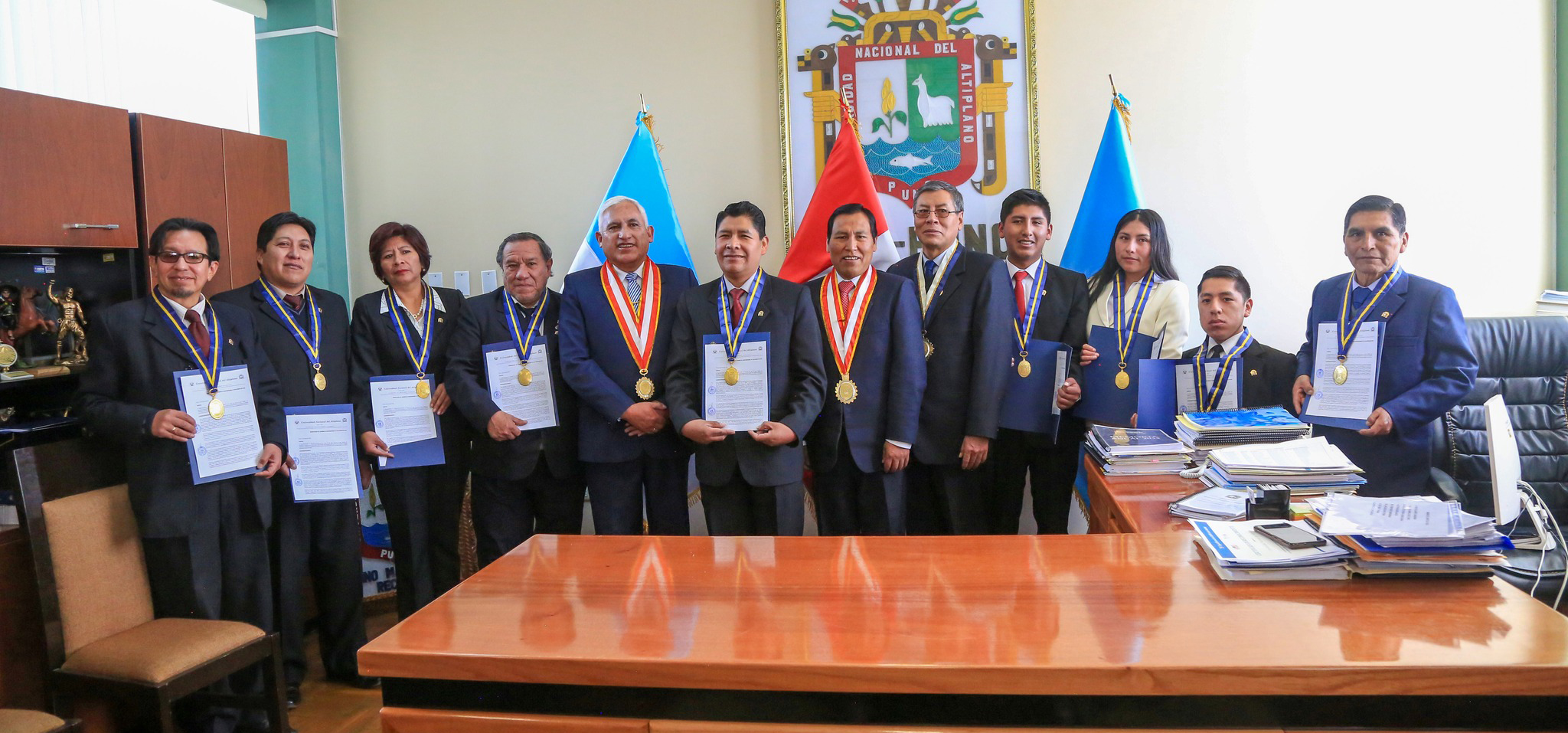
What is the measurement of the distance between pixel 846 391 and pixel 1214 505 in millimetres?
1213

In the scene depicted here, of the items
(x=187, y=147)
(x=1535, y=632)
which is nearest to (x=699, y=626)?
(x=1535, y=632)

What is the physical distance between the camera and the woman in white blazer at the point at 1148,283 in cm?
317

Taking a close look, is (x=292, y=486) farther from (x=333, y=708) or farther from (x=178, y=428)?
(x=333, y=708)

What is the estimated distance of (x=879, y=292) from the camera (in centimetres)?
305

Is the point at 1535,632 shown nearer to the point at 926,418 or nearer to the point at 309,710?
the point at 926,418

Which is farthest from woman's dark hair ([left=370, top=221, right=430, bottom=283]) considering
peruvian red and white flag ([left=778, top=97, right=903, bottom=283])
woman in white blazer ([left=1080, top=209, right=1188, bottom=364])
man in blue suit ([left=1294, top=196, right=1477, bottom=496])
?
man in blue suit ([left=1294, top=196, right=1477, bottom=496])

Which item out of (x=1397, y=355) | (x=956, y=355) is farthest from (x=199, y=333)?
(x=1397, y=355)

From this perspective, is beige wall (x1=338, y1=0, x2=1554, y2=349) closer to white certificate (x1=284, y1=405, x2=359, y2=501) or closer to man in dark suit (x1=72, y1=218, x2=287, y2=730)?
white certificate (x1=284, y1=405, x2=359, y2=501)

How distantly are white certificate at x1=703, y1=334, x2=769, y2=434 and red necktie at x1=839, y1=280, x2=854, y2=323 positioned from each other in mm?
333

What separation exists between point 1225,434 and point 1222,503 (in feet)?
1.50

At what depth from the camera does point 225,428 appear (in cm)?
268

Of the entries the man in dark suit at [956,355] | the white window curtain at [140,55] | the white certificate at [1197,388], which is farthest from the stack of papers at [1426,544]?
the white window curtain at [140,55]

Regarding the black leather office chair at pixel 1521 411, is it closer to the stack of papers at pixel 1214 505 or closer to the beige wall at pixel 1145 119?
the beige wall at pixel 1145 119

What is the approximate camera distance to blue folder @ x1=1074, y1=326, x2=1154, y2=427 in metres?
3.16
